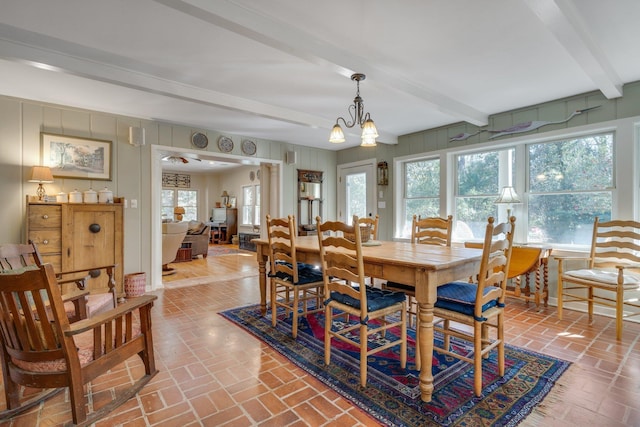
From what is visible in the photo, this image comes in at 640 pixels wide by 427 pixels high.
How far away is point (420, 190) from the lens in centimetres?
516

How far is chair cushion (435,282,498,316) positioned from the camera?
6.09 ft

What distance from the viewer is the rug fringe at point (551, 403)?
1584 mm

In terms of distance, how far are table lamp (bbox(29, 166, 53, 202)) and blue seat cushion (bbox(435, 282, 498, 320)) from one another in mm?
4037

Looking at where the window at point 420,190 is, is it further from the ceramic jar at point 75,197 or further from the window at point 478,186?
the ceramic jar at point 75,197

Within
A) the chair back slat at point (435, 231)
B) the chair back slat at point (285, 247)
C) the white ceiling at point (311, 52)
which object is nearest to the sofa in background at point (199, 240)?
the white ceiling at point (311, 52)

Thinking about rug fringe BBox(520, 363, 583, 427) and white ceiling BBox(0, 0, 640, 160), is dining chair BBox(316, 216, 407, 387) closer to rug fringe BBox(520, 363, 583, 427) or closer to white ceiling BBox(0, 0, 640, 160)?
rug fringe BBox(520, 363, 583, 427)

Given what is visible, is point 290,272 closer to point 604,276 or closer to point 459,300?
point 459,300

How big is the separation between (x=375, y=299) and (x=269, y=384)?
0.85 meters

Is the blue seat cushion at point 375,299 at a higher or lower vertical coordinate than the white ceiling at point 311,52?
lower

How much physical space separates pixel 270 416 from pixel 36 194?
3666 millimetres

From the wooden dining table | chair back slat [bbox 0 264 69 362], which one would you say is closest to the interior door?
the wooden dining table

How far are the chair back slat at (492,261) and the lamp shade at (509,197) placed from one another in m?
2.02

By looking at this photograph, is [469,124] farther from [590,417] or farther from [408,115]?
[590,417]

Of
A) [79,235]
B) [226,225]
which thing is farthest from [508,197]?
[226,225]
